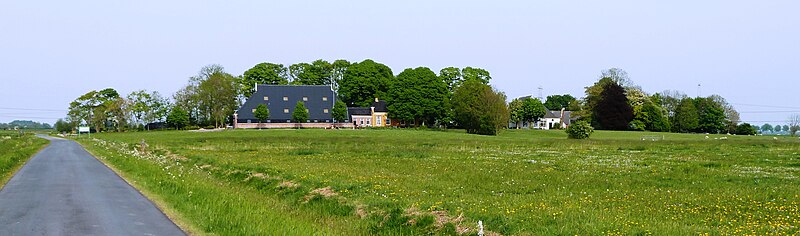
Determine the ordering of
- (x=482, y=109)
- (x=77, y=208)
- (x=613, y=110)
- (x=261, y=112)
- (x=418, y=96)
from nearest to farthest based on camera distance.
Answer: (x=77, y=208)
(x=482, y=109)
(x=261, y=112)
(x=418, y=96)
(x=613, y=110)

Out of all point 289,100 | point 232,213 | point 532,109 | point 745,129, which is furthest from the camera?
point 532,109

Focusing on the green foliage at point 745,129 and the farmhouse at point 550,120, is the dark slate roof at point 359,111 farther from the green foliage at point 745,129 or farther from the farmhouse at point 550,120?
the green foliage at point 745,129

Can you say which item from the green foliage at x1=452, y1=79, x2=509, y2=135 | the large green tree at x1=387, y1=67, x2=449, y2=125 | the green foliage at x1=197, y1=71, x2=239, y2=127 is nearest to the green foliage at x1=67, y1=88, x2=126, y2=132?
the green foliage at x1=197, y1=71, x2=239, y2=127

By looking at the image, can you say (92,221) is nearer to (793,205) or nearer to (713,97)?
(793,205)

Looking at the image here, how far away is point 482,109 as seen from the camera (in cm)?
9544

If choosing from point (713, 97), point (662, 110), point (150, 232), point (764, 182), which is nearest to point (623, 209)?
point (764, 182)

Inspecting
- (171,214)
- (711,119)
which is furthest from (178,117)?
(171,214)

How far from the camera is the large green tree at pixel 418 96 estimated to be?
120250 millimetres

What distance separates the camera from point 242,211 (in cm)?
1565

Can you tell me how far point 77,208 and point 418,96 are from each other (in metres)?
105

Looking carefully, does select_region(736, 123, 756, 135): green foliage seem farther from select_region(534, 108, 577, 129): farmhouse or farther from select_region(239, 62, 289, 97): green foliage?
select_region(239, 62, 289, 97): green foliage

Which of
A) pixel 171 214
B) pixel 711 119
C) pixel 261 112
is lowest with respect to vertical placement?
pixel 171 214

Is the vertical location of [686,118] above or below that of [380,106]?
below

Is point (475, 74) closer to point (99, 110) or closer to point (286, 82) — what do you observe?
point (286, 82)
